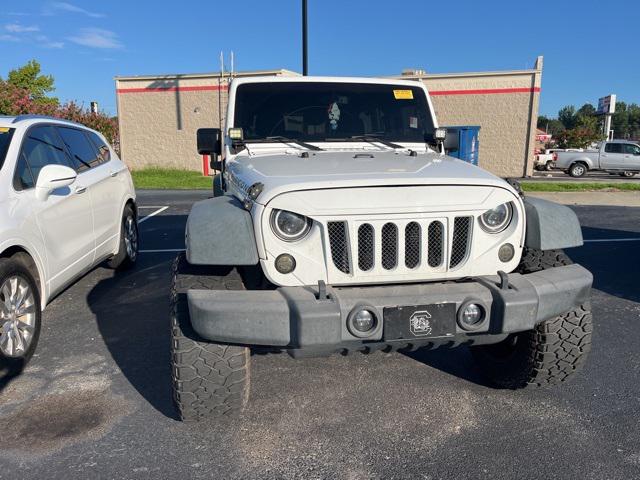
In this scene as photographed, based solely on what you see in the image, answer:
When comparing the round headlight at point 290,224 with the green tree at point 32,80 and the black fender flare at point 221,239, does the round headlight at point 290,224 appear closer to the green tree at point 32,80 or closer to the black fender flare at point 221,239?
the black fender flare at point 221,239

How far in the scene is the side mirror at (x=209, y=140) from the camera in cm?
461

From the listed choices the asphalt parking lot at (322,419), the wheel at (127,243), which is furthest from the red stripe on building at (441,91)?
the asphalt parking lot at (322,419)

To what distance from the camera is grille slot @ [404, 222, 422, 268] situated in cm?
273

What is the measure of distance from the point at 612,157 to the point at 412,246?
1018 inches

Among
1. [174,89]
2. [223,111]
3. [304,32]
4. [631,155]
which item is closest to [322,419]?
[304,32]

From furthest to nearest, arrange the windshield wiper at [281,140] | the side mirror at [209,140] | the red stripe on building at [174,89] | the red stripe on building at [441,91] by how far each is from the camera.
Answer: the red stripe on building at [174,89]
the red stripe on building at [441,91]
the side mirror at [209,140]
the windshield wiper at [281,140]

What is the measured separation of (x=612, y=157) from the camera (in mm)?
24797

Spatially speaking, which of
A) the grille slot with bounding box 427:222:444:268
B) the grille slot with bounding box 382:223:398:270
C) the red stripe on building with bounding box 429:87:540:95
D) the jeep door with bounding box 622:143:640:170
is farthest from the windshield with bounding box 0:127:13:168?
the jeep door with bounding box 622:143:640:170

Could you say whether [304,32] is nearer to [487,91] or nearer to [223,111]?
[223,111]

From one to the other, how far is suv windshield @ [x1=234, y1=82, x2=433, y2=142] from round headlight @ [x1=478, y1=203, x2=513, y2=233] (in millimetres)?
1675

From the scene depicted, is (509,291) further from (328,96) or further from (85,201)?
(85,201)

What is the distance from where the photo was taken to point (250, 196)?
279 cm

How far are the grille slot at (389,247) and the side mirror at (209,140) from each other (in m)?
2.42

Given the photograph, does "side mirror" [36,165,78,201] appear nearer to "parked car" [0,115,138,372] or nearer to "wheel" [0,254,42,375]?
"parked car" [0,115,138,372]
